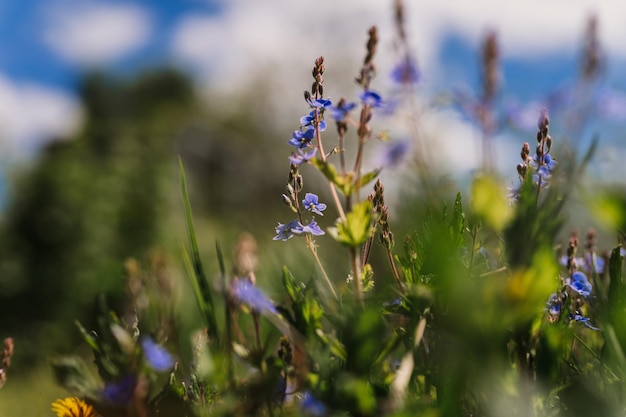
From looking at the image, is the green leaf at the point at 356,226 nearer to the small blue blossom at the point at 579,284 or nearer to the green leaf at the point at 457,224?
the green leaf at the point at 457,224

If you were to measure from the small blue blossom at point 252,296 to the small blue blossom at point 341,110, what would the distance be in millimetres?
212

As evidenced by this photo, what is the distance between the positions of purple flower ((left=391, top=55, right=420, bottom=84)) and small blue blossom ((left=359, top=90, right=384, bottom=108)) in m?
1.07

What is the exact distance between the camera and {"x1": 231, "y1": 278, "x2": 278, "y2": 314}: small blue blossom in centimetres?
70

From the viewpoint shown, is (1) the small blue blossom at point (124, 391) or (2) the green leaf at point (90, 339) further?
(2) the green leaf at point (90, 339)

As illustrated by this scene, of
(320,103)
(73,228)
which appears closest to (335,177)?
(320,103)

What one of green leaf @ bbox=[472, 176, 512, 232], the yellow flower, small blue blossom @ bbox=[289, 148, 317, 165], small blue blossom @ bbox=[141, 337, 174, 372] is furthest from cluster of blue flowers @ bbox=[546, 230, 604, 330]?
the yellow flower

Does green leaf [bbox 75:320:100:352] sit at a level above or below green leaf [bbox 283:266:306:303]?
below

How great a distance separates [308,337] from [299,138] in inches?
10.1

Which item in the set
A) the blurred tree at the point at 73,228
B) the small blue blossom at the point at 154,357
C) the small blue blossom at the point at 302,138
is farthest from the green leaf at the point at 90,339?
the blurred tree at the point at 73,228

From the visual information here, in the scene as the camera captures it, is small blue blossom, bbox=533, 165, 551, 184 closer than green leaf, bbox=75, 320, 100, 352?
No

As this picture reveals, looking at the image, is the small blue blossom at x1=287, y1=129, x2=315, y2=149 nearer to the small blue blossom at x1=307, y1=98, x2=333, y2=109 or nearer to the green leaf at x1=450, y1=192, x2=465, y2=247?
the small blue blossom at x1=307, y1=98, x2=333, y2=109

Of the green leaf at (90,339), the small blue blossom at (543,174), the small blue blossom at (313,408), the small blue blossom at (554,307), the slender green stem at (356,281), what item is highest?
the small blue blossom at (543,174)

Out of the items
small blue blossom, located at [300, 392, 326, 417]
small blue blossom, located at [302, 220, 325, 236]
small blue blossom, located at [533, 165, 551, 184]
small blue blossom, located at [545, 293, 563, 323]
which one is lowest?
small blue blossom, located at [545, 293, 563, 323]

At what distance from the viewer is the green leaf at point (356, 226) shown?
26.2 inches
